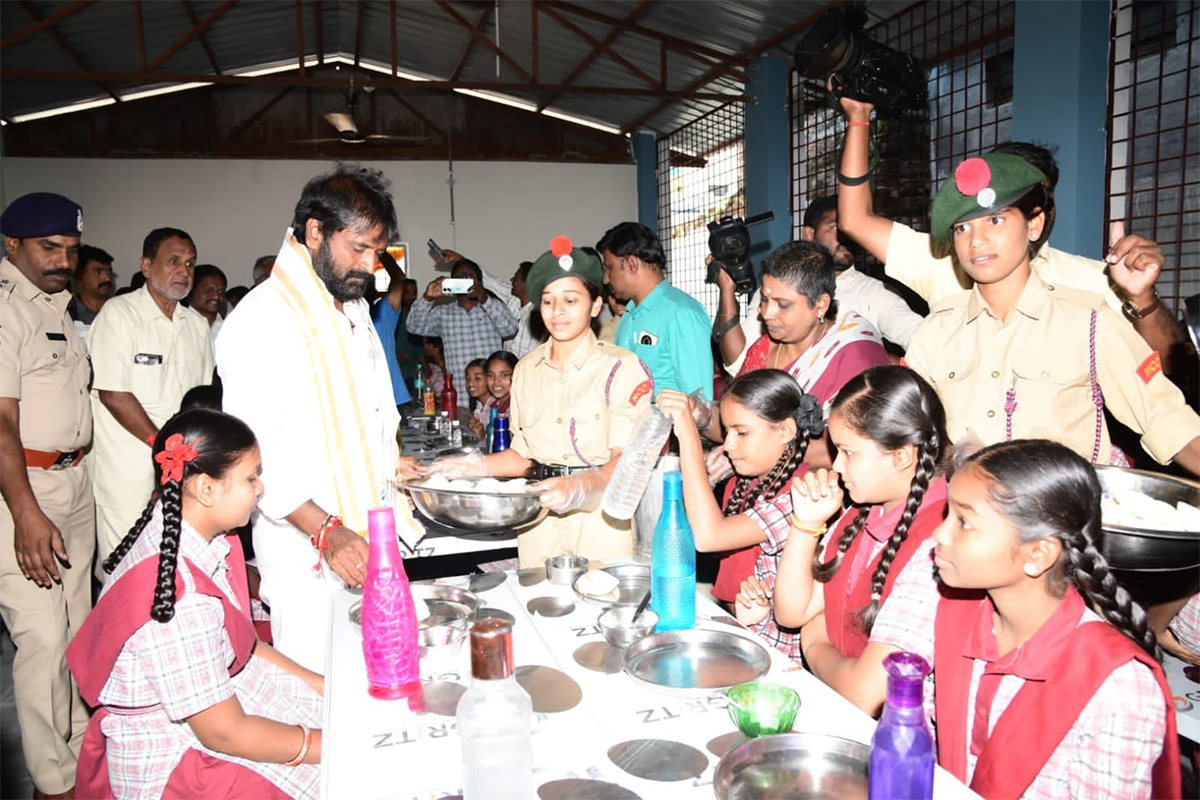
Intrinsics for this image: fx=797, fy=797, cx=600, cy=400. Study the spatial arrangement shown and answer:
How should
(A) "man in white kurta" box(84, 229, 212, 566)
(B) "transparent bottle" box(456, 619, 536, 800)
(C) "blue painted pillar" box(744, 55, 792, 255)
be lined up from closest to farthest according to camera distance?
(B) "transparent bottle" box(456, 619, 536, 800) < (A) "man in white kurta" box(84, 229, 212, 566) < (C) "blue painted pillar" box(744, 55, 792, 255)

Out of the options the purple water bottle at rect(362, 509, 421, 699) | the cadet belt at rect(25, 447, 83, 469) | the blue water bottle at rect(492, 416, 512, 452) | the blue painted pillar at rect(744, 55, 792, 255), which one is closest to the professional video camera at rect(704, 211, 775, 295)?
the blue water bottle at rect(492, 416, 512, 452)

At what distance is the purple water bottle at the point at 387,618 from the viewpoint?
1287mm

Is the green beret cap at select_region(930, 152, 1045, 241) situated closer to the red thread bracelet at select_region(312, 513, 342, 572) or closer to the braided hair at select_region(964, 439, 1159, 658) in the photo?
the braided hair at select_region(964, 439, 1159, 658)

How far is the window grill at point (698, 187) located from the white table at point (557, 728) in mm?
6898

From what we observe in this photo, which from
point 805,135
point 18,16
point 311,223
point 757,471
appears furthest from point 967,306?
point 18,16

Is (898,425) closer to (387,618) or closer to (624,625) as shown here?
(624,625)

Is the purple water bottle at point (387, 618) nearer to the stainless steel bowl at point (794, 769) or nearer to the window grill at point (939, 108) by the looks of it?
the stainless steel bowl at point (794, 769)

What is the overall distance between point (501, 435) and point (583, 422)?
110 centimetres

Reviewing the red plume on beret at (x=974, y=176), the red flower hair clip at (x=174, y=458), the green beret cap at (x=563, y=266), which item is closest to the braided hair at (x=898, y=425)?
the red plume on beret at (x=974, y=176)

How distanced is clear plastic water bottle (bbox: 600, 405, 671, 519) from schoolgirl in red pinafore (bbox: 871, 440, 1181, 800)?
62cm

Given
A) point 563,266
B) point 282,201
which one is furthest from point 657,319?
point 282,201

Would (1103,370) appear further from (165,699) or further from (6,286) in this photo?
(6,286)

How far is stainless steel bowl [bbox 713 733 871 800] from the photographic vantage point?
1014mm

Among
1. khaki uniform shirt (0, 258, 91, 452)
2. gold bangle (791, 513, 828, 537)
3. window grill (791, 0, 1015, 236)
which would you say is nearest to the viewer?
gold bangle (791, 513, 828, 537)
